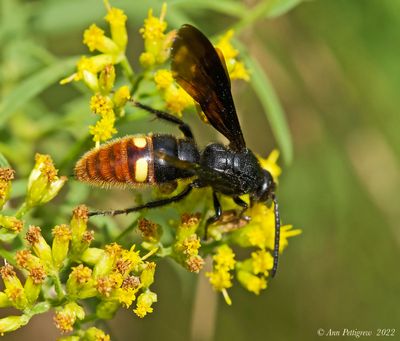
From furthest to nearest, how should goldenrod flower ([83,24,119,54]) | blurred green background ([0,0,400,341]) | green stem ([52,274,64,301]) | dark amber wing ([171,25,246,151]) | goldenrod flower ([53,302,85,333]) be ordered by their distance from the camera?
blurred green background ([0,0,400,341]) < goldenrod flower ([83,24,119,54]) < dark amber wing ([171,25,246,151]) < green stem ([52,274,64,301]) < goldenrod flower ([53,302,85,333])

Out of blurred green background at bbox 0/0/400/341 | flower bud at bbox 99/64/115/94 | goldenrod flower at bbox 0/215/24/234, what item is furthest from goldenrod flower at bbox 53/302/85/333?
blurred green background at bbox 0/0/400/341

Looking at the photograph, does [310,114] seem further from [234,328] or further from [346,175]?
[234,328]

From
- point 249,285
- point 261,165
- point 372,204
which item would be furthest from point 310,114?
point 249,285

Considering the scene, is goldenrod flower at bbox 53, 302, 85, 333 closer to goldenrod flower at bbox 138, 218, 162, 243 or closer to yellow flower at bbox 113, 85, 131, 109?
goldenrod flower at bbox 138, 218, 162, 243

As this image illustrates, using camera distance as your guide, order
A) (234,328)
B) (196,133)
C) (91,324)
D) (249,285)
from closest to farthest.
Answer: (91,324)
(249,285)
(196,133)
(234,328)

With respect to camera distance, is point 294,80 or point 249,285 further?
point 294,80

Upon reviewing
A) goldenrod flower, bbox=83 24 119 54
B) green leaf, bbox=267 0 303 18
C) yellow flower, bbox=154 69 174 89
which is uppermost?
green leaf, bbox=267 0 303 18
